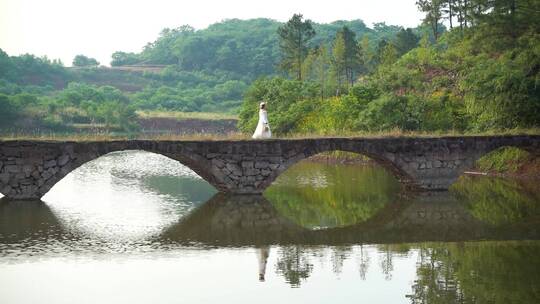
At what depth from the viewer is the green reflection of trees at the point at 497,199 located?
26.7 m

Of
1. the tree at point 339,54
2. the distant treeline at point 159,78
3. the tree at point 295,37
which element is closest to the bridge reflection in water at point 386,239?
the tree at point 295,37

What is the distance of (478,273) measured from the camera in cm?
1777

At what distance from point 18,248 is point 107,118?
212 feet

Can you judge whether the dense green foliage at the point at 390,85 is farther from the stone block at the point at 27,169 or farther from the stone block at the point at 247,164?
the stone block at the point at 27,169

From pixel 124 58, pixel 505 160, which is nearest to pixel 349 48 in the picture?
pixel 505 160

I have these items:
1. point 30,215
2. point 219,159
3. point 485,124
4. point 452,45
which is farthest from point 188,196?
point 452,45

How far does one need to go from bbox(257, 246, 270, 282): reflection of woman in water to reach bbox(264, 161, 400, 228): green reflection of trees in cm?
445

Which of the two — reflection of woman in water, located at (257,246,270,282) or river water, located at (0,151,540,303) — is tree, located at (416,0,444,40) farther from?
reflection of woman in water, located at (257,246,270,282)

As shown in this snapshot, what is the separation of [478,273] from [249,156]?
14130 millimetres

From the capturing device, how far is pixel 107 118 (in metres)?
83.5

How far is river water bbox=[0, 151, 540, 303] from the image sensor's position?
16500mm

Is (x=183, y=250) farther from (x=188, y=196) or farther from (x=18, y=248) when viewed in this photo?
(x=188, y=196)

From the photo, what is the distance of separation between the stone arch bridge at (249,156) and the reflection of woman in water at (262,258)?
945cm

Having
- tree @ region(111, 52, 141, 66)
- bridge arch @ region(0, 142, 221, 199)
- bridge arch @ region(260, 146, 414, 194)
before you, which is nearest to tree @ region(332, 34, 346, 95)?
bridge arch @ region(260, 146, 414, 194)
